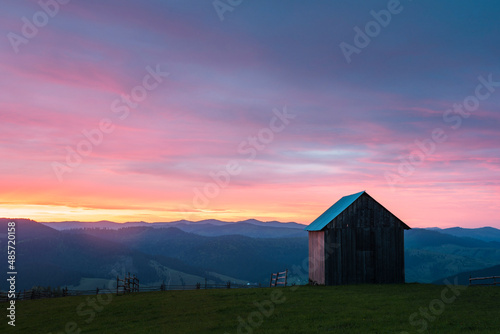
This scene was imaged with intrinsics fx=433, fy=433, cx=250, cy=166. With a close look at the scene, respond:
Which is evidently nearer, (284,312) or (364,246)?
(284,312)

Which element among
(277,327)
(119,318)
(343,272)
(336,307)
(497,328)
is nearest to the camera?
(497,328)

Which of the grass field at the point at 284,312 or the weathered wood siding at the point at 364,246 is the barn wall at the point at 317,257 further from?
the grass field at the point at 284,312

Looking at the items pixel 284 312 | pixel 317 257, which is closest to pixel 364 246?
pixel 317 257

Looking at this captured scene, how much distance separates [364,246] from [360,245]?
0.38 metres

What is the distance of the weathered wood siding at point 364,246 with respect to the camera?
126 ft

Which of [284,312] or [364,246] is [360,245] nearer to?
[364,246]

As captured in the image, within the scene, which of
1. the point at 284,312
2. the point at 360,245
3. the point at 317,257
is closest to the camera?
the point at 284,312

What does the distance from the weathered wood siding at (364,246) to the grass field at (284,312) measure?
250 cm

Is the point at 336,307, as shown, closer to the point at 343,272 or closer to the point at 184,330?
the point at 184,330

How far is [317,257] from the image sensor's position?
133ft

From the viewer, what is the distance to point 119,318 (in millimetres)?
27891

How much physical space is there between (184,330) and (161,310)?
7991 mm

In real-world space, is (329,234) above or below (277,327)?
above

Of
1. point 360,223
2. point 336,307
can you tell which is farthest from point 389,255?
point 336,307
